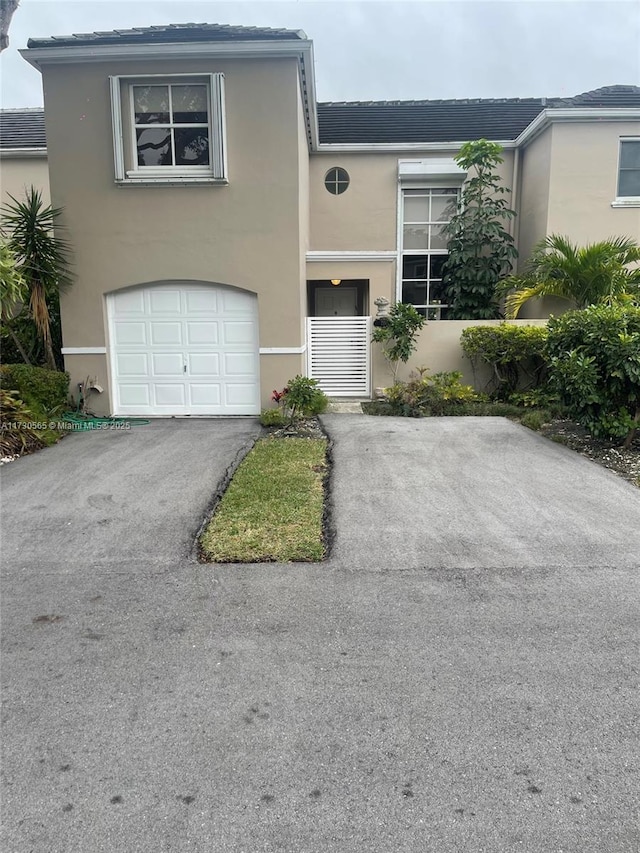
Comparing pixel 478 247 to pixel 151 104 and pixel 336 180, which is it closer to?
pixel 336 180

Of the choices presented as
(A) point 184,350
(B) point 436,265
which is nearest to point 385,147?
(B) point 436,265

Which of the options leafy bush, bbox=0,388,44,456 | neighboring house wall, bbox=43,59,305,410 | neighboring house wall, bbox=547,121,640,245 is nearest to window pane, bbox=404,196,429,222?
neighboring house wall, bbox=547,121,640,245

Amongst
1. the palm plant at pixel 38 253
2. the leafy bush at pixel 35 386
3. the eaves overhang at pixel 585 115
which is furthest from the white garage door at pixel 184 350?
the eaves overhang at pixel 585 115

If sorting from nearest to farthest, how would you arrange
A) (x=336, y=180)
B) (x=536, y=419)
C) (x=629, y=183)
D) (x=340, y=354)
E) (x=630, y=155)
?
(x=536, y=419), (x=340, y=354), (x=630, y=155), (x=629, y=183), (x=336, y=180)

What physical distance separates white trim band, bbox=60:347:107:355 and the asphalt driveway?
5055mm

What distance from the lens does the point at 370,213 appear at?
13734 mm

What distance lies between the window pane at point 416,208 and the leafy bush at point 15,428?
30.9ft

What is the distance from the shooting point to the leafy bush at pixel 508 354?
1080 centimetres

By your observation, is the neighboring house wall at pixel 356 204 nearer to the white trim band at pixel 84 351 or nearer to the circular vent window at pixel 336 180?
Result: the circular vent window at pixel 336 180

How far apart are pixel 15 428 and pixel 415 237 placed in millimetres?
9743

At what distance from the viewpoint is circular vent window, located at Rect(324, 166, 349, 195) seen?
44.8ft

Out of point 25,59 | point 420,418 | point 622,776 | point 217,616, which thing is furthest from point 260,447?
point 25,59

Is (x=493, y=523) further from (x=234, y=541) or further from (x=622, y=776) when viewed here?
(x=622, y=776)

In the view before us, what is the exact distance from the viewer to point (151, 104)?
10.0 m
